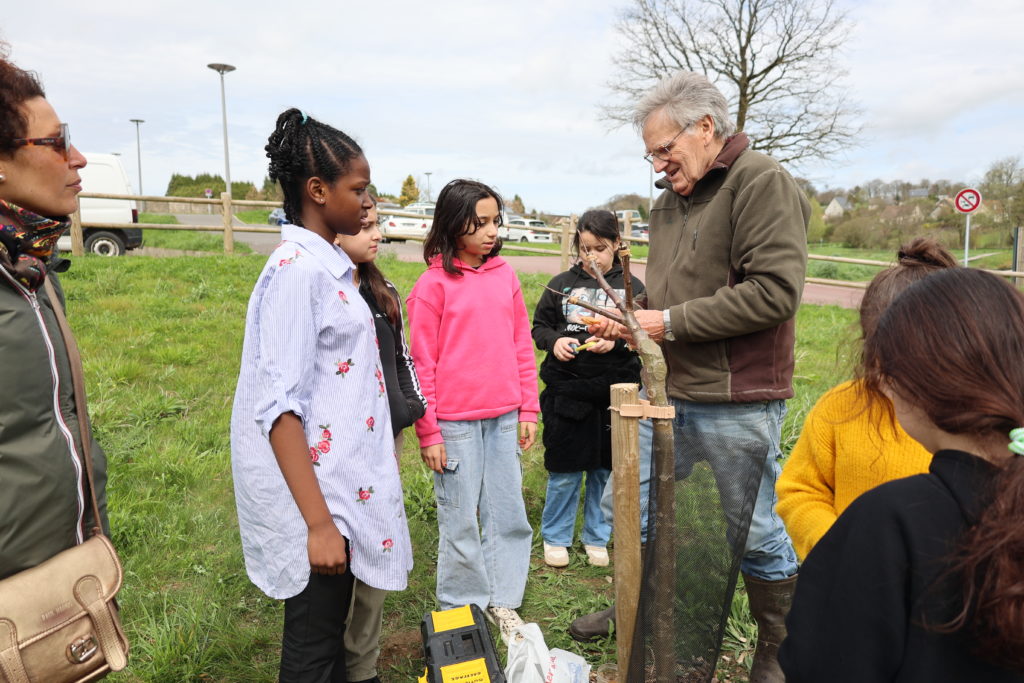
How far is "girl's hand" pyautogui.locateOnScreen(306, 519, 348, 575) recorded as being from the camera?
5.19ft

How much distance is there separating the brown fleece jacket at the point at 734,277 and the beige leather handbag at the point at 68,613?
1.63 meters

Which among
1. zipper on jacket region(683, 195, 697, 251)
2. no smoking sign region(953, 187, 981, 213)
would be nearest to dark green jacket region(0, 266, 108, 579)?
zipper on jacket region(683, 195, 697, 251)

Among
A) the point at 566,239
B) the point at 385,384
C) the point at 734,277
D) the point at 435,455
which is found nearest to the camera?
the point at 385,384

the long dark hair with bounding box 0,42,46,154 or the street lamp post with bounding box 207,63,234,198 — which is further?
the street lamp post with bounding box 207,63,234,198

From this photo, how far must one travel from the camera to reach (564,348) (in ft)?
10.4

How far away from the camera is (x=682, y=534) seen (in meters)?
1.91

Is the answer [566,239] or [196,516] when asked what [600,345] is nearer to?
[196,516]

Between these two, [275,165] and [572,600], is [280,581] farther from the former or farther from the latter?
[572,600]

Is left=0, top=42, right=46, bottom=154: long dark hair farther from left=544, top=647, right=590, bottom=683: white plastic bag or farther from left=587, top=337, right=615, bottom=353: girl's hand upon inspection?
left=587, top=337, right=615, bottom=353: girl's hand

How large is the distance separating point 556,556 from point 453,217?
5.55 ft

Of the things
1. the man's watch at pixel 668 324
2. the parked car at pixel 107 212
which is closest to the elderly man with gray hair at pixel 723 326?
the man's watch at pixel 668 324

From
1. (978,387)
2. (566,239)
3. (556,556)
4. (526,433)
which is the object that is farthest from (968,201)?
(978,387)

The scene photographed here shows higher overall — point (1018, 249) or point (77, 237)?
point (77, 237)

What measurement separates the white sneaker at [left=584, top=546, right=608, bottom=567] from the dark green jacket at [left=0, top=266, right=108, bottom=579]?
2.29 meters
